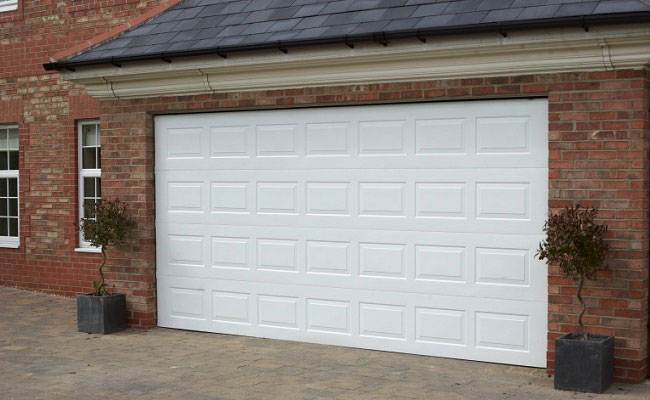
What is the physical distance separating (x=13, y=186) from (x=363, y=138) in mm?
7433

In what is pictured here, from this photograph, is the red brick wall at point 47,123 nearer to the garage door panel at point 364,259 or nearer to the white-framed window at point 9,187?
the white-framed window at point 9,187

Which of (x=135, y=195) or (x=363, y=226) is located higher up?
(x=135, y=195)

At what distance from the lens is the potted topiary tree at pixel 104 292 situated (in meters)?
10.1

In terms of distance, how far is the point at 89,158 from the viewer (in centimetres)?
1298

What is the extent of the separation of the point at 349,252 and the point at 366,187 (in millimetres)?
684

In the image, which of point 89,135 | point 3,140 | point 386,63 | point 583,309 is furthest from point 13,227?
point 583,309

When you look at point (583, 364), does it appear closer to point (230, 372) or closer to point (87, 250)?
point (230, 372)

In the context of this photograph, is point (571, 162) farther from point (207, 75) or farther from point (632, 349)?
point (207, 75)

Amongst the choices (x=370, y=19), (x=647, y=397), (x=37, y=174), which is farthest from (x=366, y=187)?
(x=37, y=174)

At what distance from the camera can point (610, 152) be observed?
757 cm

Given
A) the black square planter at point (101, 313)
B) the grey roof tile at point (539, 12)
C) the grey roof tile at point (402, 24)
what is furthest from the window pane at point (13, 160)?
the grey roof tile at point (539, 12)

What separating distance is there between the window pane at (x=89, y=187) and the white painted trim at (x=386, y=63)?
2.60 m

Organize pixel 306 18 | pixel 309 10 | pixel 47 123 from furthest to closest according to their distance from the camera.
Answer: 1. pixel 47 123
2. pixel 309 10
3. pixel 306 18

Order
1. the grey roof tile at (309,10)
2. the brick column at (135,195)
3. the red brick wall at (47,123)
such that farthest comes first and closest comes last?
the red brick wall at (47,123) → the brick column at (135,195) → the grey roof tile at (309,10)
